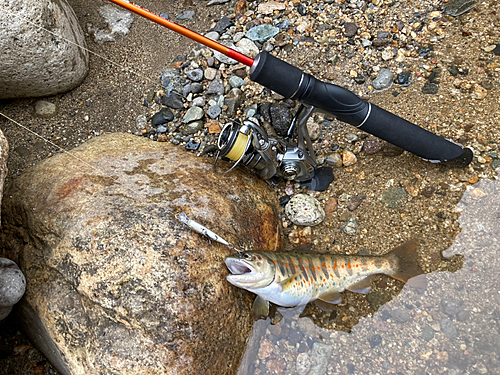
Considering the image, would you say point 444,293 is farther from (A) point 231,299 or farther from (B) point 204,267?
(B) point 204,267

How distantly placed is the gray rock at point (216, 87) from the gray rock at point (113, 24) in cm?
146

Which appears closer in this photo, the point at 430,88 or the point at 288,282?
the point at 288,282

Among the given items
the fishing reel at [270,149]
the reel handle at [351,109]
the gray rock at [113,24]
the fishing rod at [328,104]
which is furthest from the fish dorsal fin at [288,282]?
the gray rock at [113,24]

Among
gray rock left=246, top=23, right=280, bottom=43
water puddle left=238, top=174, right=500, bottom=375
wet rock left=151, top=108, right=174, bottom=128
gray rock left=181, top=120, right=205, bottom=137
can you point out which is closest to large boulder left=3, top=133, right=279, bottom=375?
water puddle left=238, top=174, right=500, bottom=375

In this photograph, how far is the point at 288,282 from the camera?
9.79ft

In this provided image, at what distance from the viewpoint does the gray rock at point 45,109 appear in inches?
167

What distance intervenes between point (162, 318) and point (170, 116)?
2.41m

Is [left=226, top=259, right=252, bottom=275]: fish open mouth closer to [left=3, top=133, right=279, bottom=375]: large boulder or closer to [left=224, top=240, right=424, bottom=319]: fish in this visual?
[left=3, top=133, right=279, bottom=375]: large boulder

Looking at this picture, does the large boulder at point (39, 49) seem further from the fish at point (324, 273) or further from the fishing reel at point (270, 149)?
the fish at point (324, 273)

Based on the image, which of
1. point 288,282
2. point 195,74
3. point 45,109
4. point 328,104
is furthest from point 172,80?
point 288,282

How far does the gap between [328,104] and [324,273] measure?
136cm

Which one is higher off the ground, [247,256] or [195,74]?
[195,74]

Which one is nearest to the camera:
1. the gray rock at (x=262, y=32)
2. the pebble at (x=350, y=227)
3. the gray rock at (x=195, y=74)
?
the pebble at (x=350, y=227)

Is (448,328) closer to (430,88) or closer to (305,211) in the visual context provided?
(305,211)
